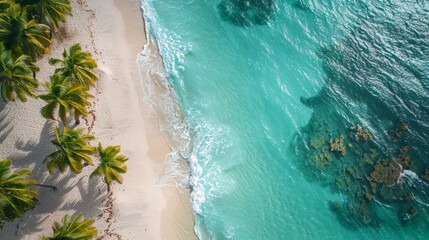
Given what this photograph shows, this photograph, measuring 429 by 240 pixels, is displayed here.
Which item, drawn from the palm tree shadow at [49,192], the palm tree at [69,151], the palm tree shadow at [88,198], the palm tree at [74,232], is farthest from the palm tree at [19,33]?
the palm tree at [74,232]

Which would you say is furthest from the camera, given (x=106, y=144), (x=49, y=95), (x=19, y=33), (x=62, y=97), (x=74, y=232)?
(x=106, y=144)

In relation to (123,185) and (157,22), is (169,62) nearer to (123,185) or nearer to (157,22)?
(157,22)

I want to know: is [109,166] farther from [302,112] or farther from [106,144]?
[302,112]

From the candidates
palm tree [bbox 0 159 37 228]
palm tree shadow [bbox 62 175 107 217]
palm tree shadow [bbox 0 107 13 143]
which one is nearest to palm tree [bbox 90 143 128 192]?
palm tree shadow [bbox 62 175 107 217]

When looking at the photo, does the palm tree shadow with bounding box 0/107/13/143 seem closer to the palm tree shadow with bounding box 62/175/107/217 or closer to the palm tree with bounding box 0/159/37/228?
the palm tree with bounding box 0/159/37/228

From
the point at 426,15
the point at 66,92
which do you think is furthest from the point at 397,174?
the point at 66,92

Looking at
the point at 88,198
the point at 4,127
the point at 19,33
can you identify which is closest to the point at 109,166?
the point at 88,198
